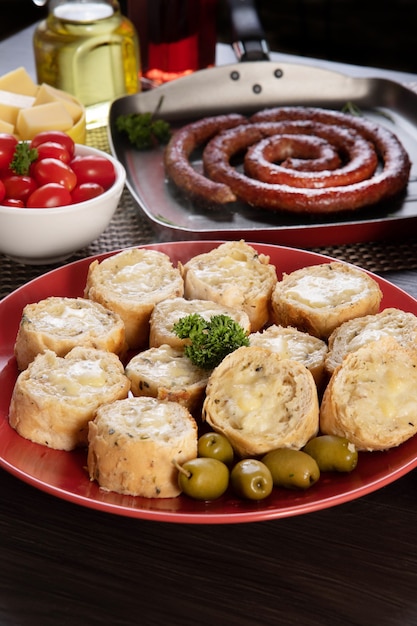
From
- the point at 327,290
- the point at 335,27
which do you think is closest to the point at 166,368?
the point at 327,290

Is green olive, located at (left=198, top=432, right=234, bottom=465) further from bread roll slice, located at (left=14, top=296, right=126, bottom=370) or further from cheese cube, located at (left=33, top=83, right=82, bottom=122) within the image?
cheese cube, located at (left=33, top=83, right=82, bottom=122)

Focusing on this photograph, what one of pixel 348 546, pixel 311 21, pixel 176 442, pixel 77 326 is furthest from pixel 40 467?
pixel 311 21

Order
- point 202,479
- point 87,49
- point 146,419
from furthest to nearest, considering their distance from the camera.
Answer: point 87,49 → point 146,419 → point 202,479

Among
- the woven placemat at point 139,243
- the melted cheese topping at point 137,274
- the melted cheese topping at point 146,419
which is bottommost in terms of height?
the woven placemat at point 139,243

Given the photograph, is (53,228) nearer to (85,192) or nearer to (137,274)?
(85,192)

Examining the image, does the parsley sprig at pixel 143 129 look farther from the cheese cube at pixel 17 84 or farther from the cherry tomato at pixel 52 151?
the cherry tomato at pixel 52 151

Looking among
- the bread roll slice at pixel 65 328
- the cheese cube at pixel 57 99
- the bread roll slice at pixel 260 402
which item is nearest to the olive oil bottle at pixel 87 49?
the cheese cube at pixel 57 99

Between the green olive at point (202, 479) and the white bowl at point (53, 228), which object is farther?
the white bowl at point (53, 228)
